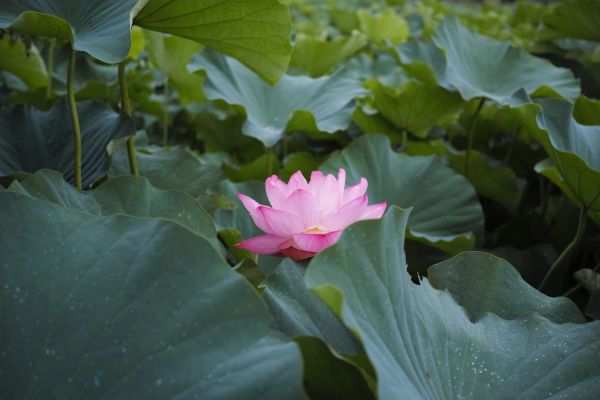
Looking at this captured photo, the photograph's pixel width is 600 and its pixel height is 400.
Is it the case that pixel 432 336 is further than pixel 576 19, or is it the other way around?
pixel 576 19

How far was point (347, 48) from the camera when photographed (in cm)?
184

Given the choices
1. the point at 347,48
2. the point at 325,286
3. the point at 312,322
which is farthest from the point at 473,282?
the point at 347,48

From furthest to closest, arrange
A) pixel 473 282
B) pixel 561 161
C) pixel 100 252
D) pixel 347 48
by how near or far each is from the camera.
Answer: pixel 347 48
pixel 561 161
pixel 473 282
pixel 100 252

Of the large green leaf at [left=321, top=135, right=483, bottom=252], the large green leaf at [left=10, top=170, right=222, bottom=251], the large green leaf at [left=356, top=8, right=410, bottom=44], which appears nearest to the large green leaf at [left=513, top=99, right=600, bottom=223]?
the large green leaf at [left=321, top=135, right=483, bottom=252]

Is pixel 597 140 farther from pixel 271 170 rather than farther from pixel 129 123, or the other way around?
pixel 129 123

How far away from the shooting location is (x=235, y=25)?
3.09 ft

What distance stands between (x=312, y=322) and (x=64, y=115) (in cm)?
68

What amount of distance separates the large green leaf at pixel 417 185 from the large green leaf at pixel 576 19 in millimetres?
731

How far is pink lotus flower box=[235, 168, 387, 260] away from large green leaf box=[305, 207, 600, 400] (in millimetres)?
59

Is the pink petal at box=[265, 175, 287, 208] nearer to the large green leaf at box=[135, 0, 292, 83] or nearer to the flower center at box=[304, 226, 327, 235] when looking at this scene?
the flower center at box=[304, 226, 327, 235]

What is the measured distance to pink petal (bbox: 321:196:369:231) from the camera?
26.5 inches

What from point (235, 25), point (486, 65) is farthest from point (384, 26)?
Result: point (235, 25)

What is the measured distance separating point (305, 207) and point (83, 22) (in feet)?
1.46

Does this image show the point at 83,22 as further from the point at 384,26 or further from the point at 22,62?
the point at 384,26
